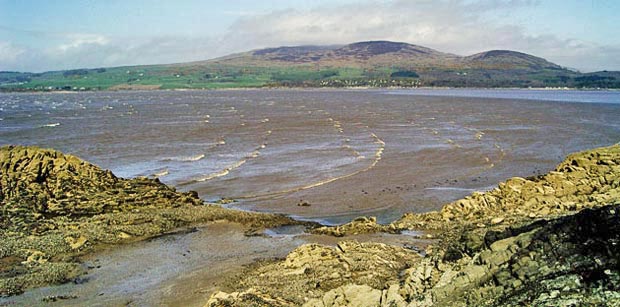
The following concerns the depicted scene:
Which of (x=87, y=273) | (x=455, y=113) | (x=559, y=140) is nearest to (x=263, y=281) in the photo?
(x=87, y=273)

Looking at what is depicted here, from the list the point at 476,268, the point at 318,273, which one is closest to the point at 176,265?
the point at 318,273

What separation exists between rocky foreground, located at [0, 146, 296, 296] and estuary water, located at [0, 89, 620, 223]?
3.79 meters

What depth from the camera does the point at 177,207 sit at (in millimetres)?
26469

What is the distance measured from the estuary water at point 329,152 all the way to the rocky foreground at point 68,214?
3.79 meters

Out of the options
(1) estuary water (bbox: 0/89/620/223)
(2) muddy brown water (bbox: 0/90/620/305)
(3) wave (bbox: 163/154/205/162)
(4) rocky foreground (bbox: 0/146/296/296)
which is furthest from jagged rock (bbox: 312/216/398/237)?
(3) wave (bbox: 163/154/205/162)

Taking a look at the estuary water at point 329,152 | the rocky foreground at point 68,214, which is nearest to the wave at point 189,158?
the estuary water at point 329,152

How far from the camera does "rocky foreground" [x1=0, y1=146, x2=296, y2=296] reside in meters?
18.5

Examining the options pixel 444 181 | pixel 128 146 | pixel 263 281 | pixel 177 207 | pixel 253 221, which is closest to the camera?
pixel 263 281

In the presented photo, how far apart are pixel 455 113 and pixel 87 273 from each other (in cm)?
8738

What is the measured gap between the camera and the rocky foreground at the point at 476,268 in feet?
27.4

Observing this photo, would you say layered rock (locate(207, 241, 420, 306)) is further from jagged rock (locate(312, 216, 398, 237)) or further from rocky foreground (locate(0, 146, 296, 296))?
rocky foreground (locate(0, 146, 296, 296))

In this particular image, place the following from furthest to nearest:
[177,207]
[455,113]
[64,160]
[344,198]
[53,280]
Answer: [455,113]
[344,198]
[64,160]
[177,207]
[53,280]

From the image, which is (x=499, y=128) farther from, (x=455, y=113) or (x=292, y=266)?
(x=292, y=266)

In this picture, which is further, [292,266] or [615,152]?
[615,152]
